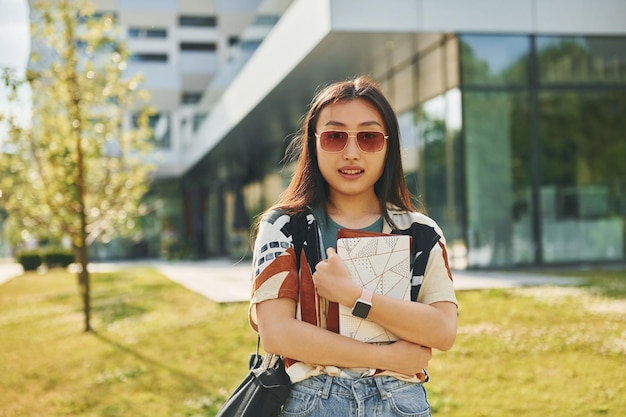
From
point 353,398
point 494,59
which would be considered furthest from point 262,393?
point 494,59

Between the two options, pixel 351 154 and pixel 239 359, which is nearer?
pixel 351 154

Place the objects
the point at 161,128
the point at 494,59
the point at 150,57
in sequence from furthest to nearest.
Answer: the point at 150,57 → the point at 161,128 → the point at 494,59

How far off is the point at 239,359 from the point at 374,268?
16.1ft

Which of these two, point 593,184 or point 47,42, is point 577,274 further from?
point 47,42

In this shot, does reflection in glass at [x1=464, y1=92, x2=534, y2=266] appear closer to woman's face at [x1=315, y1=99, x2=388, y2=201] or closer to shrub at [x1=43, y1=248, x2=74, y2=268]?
woman's face at [x1=315, y1=99, x2=388, y2=201]

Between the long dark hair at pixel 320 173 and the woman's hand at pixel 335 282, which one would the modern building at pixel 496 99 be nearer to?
the long dark hair at pixel 320 173

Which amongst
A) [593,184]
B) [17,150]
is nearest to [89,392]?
[17,150]

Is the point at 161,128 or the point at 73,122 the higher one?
the point at 161,128

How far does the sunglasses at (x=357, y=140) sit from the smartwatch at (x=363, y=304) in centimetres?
45

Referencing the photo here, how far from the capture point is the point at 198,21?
129 feet

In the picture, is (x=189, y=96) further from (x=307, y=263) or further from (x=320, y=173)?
(x=307, y=263)

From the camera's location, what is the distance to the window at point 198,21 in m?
39.4

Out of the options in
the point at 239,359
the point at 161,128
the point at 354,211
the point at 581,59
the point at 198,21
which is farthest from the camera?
the point at 198,21

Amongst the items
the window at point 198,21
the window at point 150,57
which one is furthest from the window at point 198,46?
the window at point 150,57
